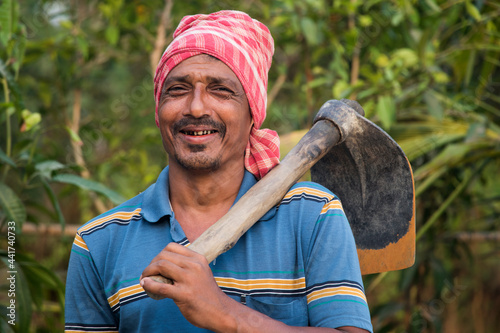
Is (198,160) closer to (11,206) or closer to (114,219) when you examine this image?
(114,219)

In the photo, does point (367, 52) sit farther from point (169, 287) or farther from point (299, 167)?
point (169, 287)

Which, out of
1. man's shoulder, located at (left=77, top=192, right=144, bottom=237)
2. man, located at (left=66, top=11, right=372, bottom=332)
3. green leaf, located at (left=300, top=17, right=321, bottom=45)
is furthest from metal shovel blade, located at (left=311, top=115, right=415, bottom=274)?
green leaf, located at (left=300, top=17, right=321, bottom=45)

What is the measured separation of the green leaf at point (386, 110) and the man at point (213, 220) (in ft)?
4.24

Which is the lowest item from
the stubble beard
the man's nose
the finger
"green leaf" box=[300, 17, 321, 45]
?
"green leaf" box=[300, 17, 321, 45]

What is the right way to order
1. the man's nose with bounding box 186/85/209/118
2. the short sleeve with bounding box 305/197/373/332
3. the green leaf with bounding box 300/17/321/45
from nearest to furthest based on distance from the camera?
the short sleeve with bounding box 305/197/373/332, the man's nose with bounding box 186/85/209/118, the green leaf with bounding box 300/17/321/45

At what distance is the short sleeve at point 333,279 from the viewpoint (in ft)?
4.05

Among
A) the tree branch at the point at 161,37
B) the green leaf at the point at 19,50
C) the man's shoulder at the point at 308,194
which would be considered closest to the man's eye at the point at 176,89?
the man's shoulder at the point at 308,194

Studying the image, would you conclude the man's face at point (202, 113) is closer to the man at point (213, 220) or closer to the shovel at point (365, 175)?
the man at point (213, 220)

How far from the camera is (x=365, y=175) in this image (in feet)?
5.45

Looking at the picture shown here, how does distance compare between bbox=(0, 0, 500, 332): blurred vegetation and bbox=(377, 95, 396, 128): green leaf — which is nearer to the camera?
bbox=(0, 0, 500, 332): blurred vegetation

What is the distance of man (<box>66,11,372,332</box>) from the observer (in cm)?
128

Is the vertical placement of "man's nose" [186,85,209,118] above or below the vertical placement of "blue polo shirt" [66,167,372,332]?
above

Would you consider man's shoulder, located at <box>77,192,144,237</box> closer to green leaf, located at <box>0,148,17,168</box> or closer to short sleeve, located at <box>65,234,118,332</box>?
short sleeve, located at <box>65,234,118,332</box>

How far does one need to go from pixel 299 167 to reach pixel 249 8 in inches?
103
